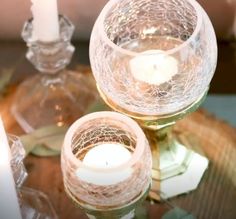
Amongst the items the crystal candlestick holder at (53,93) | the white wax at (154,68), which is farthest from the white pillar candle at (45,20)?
the white wax at (154,68)

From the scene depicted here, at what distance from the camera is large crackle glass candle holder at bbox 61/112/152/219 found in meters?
0.51

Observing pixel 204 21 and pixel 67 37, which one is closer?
pixel 204 21

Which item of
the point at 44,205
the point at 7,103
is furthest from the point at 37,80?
the point at 44,205

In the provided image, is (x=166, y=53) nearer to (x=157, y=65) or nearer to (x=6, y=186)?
(x=157, y=65)

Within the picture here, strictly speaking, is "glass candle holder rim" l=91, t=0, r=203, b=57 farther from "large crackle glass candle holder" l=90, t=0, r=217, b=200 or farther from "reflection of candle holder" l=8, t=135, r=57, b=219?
"reflection of candle holder" l=8, t=135, r=57, b=219

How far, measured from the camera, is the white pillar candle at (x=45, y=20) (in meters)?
0.64

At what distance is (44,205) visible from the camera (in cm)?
64

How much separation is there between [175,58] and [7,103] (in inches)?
10.1

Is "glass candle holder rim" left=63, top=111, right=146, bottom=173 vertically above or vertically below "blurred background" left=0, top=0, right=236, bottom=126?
above

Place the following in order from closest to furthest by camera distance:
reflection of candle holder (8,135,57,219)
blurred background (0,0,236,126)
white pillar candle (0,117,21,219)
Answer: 1. white pillar candle (0,117,21,219)
2. reflection of candle holder (8,135,57,219)
3. blurred background (0,0,236,126)

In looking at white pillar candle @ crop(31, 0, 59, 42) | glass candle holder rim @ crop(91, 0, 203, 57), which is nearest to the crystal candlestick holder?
white pillar candle @ crop(31, 0, 59, 42)

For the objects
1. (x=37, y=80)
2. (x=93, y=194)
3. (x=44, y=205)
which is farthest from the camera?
(x=37, y=80)

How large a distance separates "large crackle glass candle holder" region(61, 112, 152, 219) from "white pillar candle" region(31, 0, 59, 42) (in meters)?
0.14

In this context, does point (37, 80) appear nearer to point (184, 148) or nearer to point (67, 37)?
point (67, 37)
